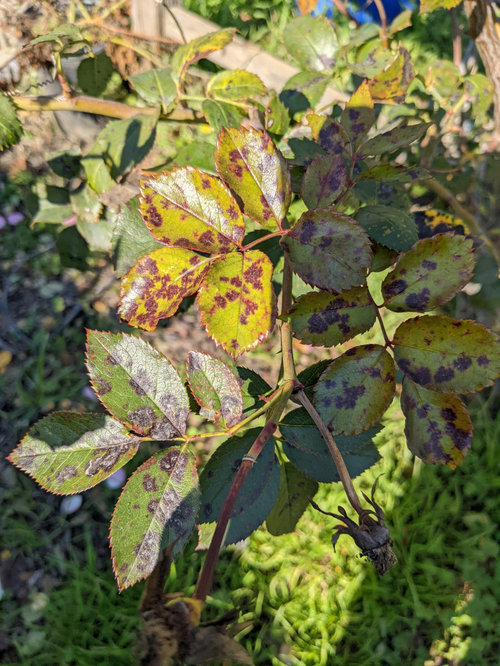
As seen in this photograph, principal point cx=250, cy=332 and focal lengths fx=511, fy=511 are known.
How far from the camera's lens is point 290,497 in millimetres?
792

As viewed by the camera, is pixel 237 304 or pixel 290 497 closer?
pixel 237 304

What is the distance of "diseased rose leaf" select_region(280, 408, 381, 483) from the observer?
648mm

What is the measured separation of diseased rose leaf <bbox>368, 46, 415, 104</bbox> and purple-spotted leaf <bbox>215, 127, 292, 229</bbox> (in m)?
0.40

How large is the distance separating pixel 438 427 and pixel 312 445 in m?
0.15

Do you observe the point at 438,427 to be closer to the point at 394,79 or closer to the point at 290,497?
the point at 290,497

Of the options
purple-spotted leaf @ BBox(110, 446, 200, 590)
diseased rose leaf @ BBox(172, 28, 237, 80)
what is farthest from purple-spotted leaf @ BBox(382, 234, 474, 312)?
diseased rose leaf @ BBox(172, 28, 237, 80)

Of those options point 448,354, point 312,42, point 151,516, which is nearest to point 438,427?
point 448,354

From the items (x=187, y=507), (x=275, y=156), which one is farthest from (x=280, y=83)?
(x=187, y=507)

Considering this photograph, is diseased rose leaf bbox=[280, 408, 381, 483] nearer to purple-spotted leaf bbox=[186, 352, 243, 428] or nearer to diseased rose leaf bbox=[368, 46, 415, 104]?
purple-spotted leaf bbox=[186, 352, 243, 428]

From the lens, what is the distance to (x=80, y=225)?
51.4 inches

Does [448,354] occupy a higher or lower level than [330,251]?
lower

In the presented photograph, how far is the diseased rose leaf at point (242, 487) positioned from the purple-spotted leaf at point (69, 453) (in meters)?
0.11

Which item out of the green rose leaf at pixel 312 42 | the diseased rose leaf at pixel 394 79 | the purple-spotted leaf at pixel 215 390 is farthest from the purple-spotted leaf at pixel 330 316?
the green rose leaf at pixel 312 42

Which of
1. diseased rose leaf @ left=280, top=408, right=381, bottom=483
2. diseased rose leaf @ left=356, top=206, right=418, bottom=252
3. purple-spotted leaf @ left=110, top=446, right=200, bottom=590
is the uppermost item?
diseased rose leaf @ left=356, top=206, right=418, bottom=252
